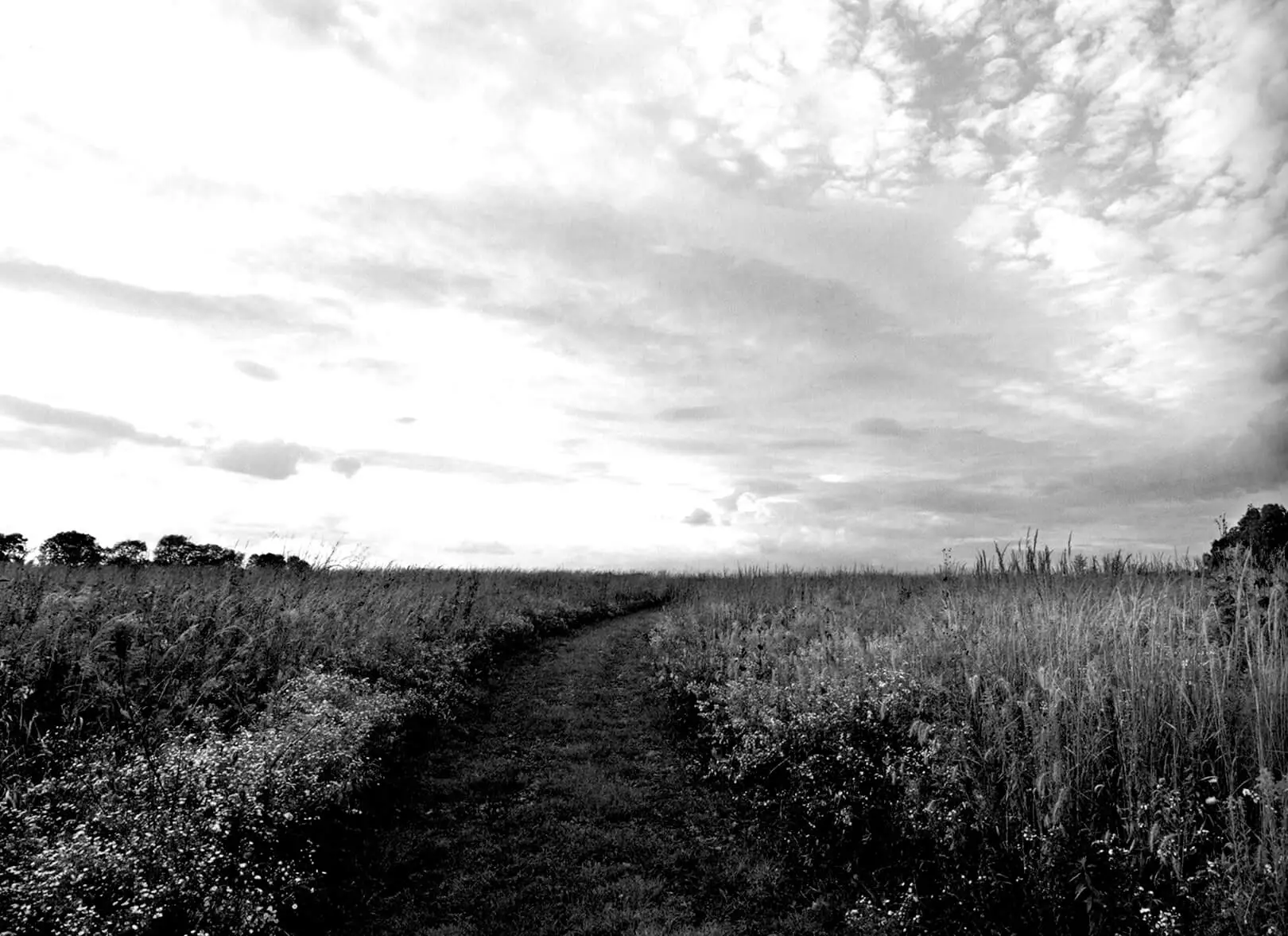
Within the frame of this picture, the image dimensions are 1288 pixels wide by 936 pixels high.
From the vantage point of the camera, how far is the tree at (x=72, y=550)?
21891mm

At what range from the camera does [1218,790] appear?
18.8 ft

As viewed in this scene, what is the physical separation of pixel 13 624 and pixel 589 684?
9409 mm

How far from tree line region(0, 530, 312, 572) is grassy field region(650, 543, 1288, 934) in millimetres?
16699

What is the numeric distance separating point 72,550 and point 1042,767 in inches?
1223

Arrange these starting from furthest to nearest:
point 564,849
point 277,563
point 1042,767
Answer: point 277,563
point 564,849
point 1042,767

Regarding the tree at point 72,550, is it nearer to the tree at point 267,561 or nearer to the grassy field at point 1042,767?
the tree at point 267,561

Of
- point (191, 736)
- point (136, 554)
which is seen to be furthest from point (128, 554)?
point (191, 736)

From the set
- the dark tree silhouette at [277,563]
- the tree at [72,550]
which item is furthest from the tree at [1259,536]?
the tree at [72,550]

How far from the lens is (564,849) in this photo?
24.6ft

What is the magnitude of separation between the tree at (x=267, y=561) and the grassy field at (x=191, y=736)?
269 inches

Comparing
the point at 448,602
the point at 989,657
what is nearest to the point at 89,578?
the point at 448,602

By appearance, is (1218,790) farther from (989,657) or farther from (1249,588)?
(1249,588)

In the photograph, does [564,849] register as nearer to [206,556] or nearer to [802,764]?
[802,764]

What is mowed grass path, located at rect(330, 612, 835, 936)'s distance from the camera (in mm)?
6164
